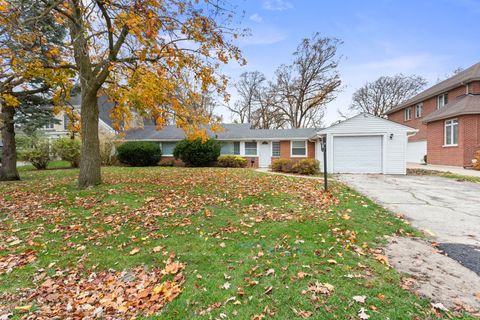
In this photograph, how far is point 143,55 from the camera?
6633 mm

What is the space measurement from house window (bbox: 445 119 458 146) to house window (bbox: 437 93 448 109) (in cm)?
414

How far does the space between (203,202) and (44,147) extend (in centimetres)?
1689

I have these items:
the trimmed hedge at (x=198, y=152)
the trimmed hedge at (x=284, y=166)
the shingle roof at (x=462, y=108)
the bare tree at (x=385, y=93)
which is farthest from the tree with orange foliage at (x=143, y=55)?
→ the bare tree at (x=385, y=93)

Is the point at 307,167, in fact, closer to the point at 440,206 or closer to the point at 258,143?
the point at 440,206

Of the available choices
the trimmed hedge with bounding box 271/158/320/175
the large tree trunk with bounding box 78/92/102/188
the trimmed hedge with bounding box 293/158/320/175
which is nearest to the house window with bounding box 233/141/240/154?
the trimmed hedge with bounding box 271/158/320/175

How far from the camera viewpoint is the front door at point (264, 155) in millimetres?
19781

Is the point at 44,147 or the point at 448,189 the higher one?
the point at 44,147

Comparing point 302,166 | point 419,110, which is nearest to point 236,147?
point 302,166

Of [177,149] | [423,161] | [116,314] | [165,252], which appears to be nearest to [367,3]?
[165,252]

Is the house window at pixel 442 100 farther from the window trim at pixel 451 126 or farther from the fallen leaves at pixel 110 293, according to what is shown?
the fallen leaves at pixel 110 293

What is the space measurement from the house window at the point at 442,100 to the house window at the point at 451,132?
4.14 m

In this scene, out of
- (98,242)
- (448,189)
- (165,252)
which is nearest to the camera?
(165,252)

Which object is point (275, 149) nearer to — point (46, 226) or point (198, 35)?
point (198, 35)

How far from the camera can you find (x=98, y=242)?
426 centimetres
